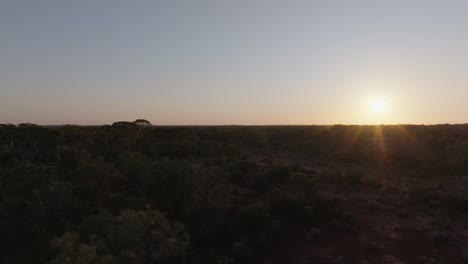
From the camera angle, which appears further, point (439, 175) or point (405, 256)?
point (439, 175)

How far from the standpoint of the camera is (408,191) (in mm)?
25266

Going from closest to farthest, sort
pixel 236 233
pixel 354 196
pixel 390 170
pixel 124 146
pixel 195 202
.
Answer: pixel 236 233
pixel 195 202
pixel 354 196
pixel 390 170
pixel 124 146

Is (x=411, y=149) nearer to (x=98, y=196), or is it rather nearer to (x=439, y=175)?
(x=439, y=175)

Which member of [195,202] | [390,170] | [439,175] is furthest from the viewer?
[390,170]

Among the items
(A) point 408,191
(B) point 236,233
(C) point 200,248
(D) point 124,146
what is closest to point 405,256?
(B) point 236,233

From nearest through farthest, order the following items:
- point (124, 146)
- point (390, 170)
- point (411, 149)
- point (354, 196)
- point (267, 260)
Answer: point (267, 260) → point (354, 196) → point (390, 170) → point (124, 146) → point (411, 149)

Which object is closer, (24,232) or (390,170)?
(24,232)

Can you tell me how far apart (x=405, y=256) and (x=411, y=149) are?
3493 cm

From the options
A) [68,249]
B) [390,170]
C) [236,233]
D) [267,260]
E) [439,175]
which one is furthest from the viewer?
[390,170]

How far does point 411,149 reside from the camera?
4841cm

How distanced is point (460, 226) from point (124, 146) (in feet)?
108

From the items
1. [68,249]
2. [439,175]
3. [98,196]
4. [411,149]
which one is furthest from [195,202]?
[411,149]

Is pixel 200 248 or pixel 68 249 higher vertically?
pixel 68 249

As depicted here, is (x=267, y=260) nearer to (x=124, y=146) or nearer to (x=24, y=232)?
(x=24, y=232)
